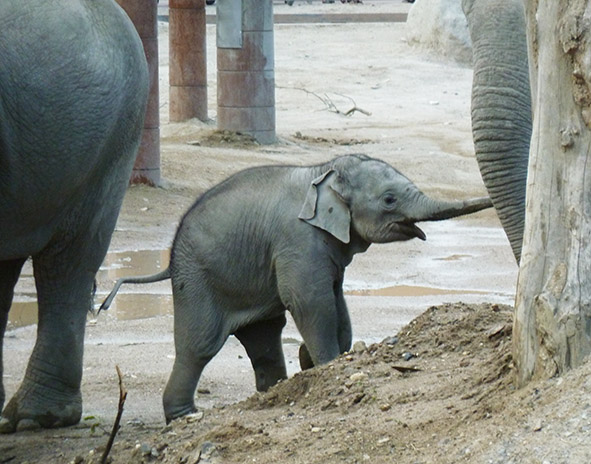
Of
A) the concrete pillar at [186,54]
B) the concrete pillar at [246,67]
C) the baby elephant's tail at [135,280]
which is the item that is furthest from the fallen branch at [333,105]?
the baby elephant's tail at [135,280]

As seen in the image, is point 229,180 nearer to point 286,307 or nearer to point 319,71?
point 286,307

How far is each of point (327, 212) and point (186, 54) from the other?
10.5 metres

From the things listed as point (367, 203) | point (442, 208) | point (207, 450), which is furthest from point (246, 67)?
point (207, 450)

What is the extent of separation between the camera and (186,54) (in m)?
15.5

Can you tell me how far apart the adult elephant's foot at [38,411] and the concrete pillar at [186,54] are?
10367 mm

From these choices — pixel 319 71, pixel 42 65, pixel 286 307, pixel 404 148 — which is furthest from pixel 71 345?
pixel 319 71

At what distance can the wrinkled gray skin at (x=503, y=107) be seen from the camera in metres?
5.14

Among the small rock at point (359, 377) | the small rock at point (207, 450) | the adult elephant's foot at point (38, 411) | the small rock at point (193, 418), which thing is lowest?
the adult elephant's foot at point (38, 411)

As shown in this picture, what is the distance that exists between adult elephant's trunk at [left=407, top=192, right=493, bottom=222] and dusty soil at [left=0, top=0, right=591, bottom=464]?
0.37 meters

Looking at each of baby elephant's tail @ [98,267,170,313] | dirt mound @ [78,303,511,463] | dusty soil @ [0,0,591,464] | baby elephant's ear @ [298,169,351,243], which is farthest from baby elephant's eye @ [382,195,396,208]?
baby elephant's tail @ [98,267,170,313]

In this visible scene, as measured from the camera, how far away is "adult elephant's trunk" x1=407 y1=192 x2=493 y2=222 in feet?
17.2

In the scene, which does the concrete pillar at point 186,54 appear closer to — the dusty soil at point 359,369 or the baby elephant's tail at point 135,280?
the dusty soil at point 359,369

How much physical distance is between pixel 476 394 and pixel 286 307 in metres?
1.65

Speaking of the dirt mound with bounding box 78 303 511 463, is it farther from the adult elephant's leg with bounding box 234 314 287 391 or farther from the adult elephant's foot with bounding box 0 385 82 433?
the adult elephant's foot with bounding box 0 385 82 433
